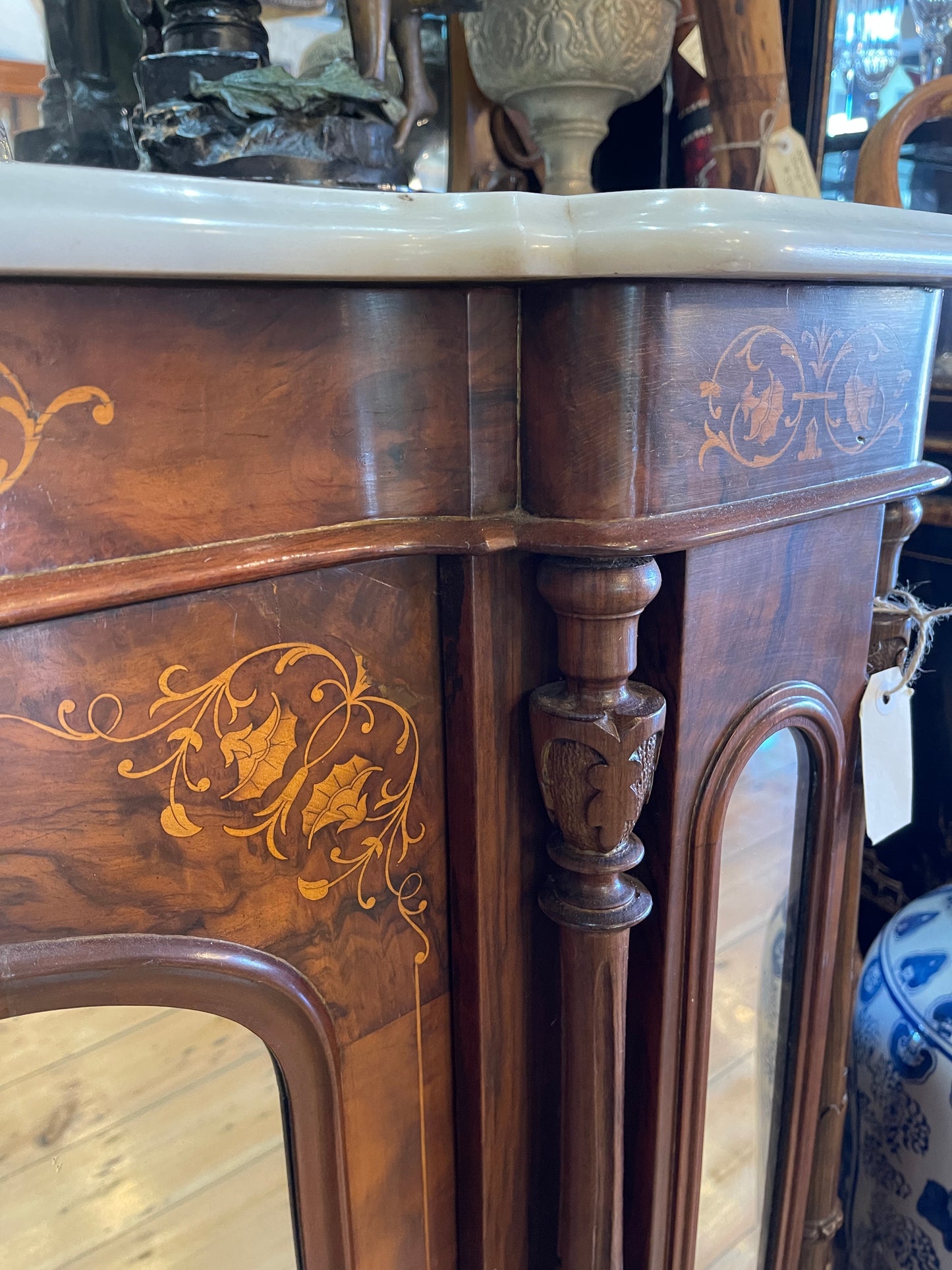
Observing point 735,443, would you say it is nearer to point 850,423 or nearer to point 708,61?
point 850,423

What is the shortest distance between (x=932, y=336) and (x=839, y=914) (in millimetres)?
Result: 422

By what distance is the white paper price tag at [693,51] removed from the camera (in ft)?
2.20

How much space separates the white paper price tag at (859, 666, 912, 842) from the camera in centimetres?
67

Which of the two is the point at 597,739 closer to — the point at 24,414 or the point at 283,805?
the point at 283,805

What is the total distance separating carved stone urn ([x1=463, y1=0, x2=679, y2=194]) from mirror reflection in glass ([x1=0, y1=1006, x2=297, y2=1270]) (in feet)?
1.68

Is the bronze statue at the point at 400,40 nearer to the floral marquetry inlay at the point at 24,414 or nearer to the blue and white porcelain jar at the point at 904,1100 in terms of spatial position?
the floral marquetry inlay at the point at 24,414

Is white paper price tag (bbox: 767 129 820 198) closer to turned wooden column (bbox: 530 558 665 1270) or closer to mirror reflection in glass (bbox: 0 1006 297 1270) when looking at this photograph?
turned wooden column (bbox: 530 558 665 1270)

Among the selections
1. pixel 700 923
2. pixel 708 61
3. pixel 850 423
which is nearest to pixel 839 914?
pixel 700 923

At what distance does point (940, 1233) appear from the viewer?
815 millimetres

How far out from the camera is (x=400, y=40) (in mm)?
542

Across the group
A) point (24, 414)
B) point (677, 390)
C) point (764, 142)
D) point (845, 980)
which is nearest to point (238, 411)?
point (24, 414)

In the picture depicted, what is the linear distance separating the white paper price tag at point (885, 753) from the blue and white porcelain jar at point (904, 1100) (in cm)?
24

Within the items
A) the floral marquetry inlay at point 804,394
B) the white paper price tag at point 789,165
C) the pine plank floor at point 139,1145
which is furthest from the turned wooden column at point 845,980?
the pine plank floor at point 139,1145

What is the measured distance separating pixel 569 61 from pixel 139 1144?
620 mm
